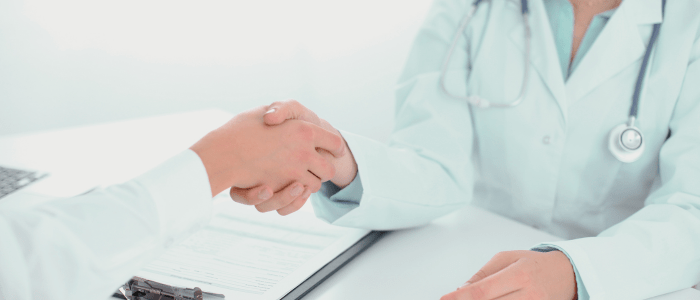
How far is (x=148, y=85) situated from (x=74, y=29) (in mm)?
360

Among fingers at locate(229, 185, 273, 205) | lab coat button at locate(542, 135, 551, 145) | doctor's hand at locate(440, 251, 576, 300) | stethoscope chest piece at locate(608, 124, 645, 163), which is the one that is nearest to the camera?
doctor's hand at locate(440, 251, 576, 300)

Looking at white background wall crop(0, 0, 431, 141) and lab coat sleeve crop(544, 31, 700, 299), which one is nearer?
lab coat sleeve crop(544, 31, 700, 299)

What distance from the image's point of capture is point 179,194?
56cm

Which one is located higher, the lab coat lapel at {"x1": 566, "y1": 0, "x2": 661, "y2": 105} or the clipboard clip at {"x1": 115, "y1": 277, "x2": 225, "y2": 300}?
the lab coat lapel at {"x1": 566, "y1": 0, "x2": 661, "y2": 105}

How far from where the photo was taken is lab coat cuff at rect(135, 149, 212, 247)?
0.54 metres

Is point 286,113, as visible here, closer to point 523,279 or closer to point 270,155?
point 270,155

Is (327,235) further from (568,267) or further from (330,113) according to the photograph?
(330,113)

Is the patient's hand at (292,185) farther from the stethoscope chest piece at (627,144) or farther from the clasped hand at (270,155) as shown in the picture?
the stethoscope chest piece at (627,144)

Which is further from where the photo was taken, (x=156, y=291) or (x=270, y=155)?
(x=270, y=155)

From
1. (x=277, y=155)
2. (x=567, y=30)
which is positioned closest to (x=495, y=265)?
(x=277, y=155)

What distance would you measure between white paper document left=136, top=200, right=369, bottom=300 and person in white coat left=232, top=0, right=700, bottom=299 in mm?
51

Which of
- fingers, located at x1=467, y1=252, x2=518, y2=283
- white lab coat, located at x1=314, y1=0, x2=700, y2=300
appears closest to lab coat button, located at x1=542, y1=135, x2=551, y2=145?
white lab coat, located at x1=314, y1=0, x2=700, y2=300

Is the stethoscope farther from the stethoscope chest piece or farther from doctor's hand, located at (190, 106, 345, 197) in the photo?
doctor's hand, located at (190, 106, 345, 197)

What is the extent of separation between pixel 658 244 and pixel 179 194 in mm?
660
